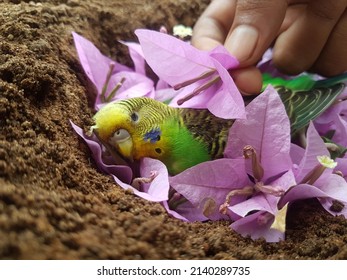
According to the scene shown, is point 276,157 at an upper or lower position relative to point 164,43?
lower

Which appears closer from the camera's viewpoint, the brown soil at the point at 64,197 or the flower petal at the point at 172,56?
the brown soil at the point at 64,197

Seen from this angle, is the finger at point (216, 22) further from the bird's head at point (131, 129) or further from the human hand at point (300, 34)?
the bird's head at point (131, 129)

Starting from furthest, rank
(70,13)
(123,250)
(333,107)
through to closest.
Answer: (70,13) < (333,107) < (123,250)

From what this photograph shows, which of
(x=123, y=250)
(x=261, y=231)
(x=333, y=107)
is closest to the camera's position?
(x=123, y=250)

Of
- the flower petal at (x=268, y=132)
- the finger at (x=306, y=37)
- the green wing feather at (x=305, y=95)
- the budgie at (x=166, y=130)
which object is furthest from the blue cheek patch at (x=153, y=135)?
the finger at (x=306, y=37)
